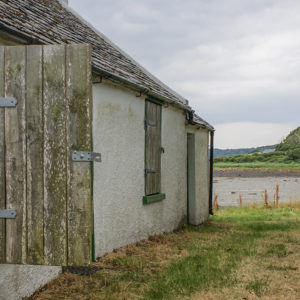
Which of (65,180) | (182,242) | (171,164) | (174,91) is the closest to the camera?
(65,180)

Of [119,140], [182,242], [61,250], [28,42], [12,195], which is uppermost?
[28,42]

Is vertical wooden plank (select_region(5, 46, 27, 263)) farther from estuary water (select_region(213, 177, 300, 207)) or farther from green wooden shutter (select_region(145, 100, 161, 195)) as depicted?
estuary water (select_region(213, 177, 300, 207))

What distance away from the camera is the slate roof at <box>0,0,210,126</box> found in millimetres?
5578

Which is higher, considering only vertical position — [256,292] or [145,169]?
[145,169]

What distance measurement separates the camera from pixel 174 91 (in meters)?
12.0

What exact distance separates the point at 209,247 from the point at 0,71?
18.9ft

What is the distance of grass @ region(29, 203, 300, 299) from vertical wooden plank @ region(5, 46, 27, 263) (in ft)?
5.13

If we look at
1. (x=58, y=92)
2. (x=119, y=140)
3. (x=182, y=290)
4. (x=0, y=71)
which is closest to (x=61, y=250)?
(x=58, y=92)

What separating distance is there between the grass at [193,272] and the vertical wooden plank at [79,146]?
5.46ft

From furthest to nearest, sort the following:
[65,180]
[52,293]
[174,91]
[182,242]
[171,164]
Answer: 1. [174,91]
2. [171,164]
3. [182,242]
4. [52,293]
5. [65,180]

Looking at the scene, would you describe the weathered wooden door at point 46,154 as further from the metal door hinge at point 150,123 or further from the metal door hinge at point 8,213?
the metal door hinge at point 150,123

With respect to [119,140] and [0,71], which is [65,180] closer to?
[0,71]

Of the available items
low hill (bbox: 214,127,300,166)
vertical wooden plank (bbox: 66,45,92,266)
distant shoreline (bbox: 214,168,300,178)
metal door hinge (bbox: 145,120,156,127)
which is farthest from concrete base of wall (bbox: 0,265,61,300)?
low hill (bbox: 214,127,300,166)

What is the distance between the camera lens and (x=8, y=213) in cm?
347
